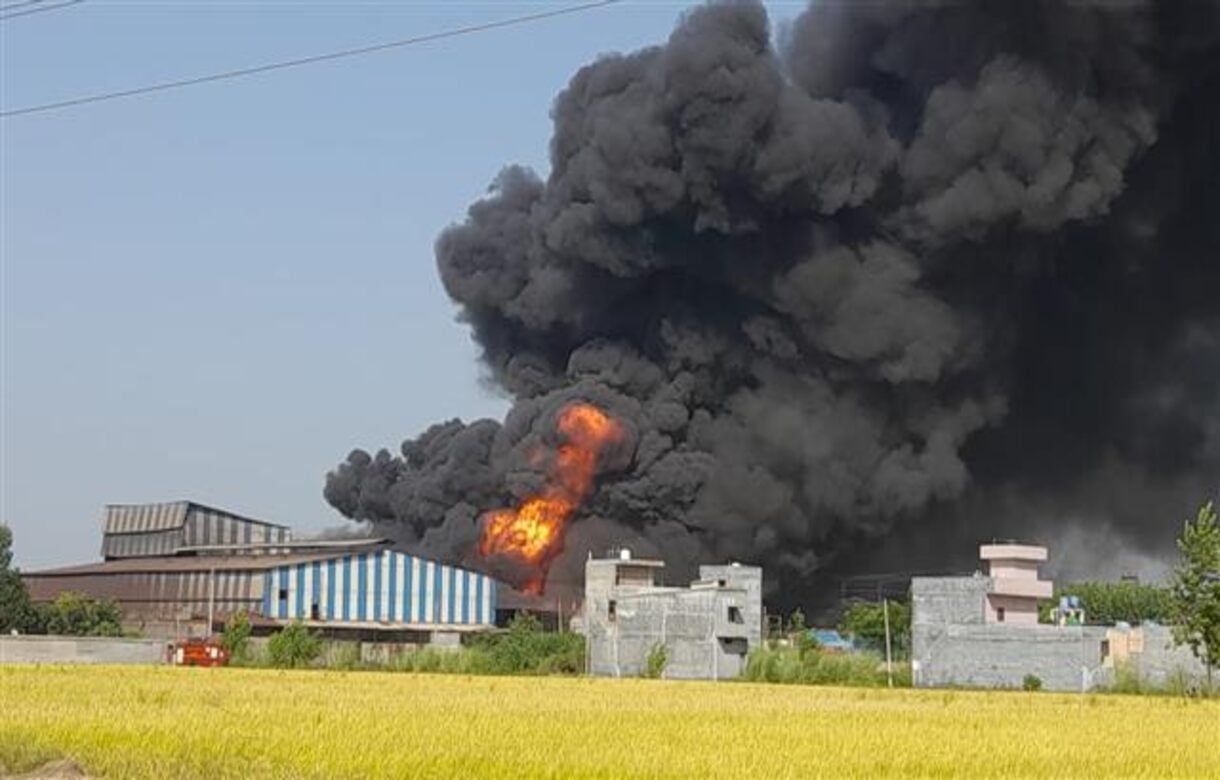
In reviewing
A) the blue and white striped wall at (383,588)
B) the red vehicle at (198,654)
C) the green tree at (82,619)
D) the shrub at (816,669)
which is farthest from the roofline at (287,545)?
the shrub at (816,669)

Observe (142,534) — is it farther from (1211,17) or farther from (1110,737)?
(1110,737)

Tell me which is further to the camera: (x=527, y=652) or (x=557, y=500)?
(x=557, y=500)

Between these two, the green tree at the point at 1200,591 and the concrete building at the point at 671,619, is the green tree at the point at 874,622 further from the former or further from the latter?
the green tree at the point at 1200,591

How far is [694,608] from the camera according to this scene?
8062cm

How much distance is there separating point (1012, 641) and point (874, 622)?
82.0 feet

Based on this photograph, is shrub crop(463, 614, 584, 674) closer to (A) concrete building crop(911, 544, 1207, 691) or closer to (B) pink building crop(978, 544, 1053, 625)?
(A) concrete building crop(911, 544, 1207, 691)

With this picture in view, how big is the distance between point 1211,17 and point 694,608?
3299cm

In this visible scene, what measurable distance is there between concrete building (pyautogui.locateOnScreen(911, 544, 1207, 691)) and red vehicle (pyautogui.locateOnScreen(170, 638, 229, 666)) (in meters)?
28.4

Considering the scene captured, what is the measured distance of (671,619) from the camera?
8194cm

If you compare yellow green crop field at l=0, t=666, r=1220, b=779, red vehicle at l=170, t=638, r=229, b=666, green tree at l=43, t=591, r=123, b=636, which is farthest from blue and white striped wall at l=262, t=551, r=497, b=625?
yellow green crop field at l=0, t=666, r=1220, b=779

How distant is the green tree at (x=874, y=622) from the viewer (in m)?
96.0

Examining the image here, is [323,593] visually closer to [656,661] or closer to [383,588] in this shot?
[383,588]

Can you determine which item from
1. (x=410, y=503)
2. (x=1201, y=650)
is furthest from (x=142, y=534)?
(x=1201, y=650)

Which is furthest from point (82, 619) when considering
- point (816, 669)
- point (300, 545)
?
point (816, 669)
